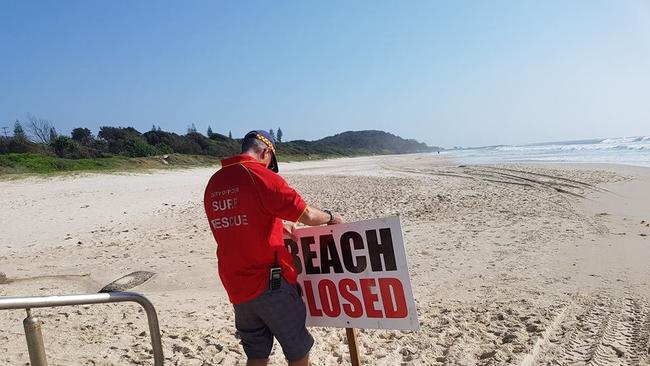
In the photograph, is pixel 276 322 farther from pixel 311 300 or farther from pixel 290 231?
pixel 290 231

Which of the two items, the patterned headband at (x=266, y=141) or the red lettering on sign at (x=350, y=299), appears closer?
the patterned headband at (x=266, y=141)

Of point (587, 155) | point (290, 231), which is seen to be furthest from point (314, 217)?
point (587, 155)

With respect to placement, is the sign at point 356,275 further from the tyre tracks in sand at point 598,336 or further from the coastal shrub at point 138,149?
the coastal shrub at point 138,149

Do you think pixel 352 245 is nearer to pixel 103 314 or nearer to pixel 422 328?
pixel 422 328

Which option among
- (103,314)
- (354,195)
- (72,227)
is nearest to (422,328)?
(103,314)

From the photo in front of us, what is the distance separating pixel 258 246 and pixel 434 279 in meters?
4.12

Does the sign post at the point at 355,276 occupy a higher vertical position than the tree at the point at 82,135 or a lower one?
lower

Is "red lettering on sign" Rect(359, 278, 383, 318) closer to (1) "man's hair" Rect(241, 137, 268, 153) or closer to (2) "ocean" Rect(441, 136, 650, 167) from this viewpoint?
(1) "man's hair" Rect(241, 137, 268, 153)

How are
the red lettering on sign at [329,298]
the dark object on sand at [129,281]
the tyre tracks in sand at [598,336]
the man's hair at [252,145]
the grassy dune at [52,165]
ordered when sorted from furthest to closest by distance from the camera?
the grassy dune at [52,165], the dark object on sand at [129,281], the tyre tracks in sand at [598,336], the red lettering on sign at [329,298], the man's hair at [252,145]

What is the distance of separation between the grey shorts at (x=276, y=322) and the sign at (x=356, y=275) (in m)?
0.36

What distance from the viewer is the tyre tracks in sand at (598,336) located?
365 cm

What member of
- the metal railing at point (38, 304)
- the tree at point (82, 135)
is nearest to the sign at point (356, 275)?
the metal railing at point (38, 304)

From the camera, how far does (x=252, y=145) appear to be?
275 cm

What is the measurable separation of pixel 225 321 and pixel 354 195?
11.3 metres
